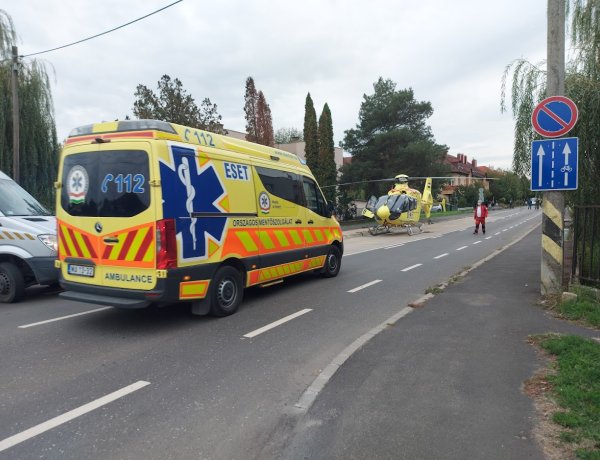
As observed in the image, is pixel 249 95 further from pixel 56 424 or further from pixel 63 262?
pixel 56 424

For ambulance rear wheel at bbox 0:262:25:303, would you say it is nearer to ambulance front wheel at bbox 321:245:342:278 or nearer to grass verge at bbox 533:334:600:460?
ambulance front wheel at bbox 321:245:342:278

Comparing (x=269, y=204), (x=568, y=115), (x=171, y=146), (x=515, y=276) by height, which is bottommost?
(x=515, y=276)

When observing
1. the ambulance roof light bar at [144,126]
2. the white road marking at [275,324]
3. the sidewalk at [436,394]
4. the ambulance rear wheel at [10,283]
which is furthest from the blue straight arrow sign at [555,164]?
the ambulance rear wheel at [10,283]

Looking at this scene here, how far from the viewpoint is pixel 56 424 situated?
3389mm

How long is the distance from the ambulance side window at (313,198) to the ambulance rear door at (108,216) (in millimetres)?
4109

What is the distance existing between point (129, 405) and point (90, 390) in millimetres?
562

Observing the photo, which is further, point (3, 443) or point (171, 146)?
point (171, 146)

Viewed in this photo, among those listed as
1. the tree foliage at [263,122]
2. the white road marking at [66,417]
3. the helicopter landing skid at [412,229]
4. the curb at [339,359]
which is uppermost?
the tree foliage at [263,122]

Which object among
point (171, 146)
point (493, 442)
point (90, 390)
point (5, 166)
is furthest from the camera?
point (5, 166)

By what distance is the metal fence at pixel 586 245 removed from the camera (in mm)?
6977

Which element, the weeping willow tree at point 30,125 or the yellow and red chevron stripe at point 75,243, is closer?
the yellow and red chevron stripe at point 75,243

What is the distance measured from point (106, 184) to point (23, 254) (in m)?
3.17

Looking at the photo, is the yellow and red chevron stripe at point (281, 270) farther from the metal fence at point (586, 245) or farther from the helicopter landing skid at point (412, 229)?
the helicopter landing skid at point (412, 229)

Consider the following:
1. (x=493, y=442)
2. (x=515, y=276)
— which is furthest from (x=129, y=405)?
(x=515, y=276)
